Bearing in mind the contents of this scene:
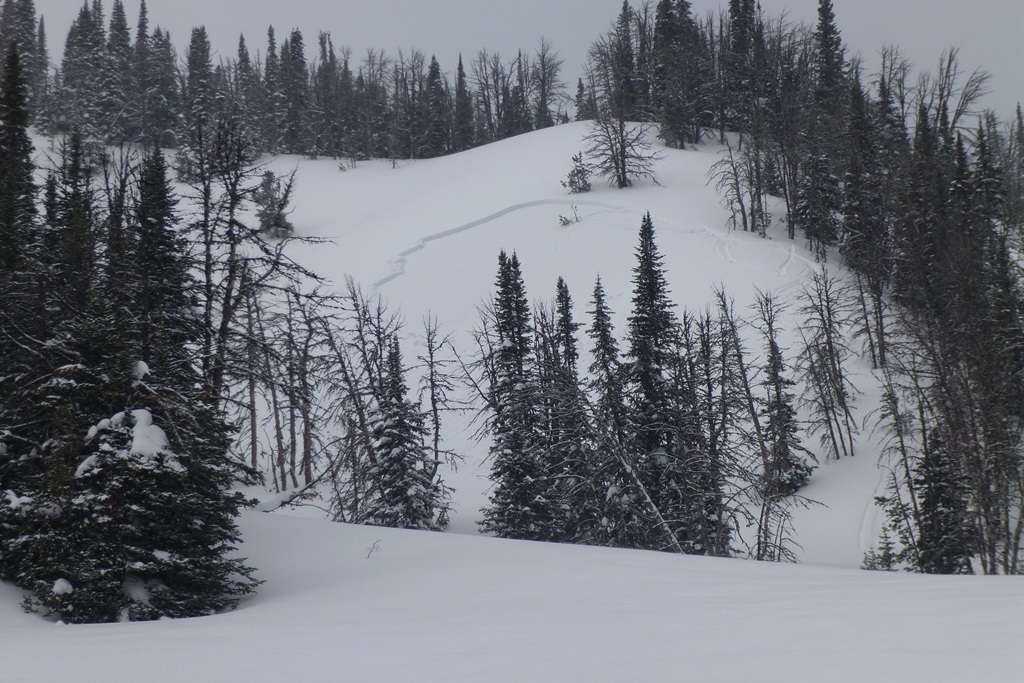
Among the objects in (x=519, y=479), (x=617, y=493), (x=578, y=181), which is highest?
(x=578, y=181)

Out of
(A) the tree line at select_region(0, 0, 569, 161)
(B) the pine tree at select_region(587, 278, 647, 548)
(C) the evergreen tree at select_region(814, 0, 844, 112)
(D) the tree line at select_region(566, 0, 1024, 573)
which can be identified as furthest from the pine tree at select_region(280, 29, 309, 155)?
(B) the pine tree at select_region(587, 278, 647, 548)

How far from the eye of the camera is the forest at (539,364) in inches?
375

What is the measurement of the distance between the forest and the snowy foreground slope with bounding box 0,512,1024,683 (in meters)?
2.06

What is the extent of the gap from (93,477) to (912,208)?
42.2 m

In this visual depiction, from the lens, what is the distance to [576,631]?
5.72 meters

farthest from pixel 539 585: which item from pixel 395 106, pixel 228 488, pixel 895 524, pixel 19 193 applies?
pixel 395 106

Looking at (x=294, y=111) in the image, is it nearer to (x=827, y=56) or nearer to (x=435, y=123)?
(x=435, y=123)

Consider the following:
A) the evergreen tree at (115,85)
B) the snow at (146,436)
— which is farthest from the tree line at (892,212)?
the evergreen tree at (115,85)

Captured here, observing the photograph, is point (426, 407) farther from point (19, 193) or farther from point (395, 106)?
point (395, 106)

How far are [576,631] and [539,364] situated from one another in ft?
57.8

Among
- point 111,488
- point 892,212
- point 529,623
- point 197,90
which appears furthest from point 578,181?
point 529,623

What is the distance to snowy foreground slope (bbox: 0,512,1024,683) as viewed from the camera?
14.5ft

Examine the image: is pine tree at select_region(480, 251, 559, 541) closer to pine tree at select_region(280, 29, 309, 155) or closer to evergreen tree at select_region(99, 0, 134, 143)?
evergreen tree at select_region(99, 0, 134, 143)

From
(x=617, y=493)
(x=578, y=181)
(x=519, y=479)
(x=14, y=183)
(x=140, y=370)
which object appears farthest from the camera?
(x=578, y=181)
